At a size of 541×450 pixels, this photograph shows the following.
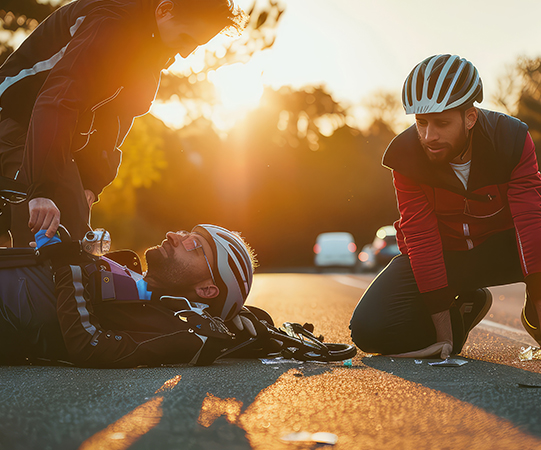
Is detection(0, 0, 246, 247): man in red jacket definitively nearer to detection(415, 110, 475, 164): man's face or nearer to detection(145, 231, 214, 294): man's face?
detection(145, 231, 214, 294): man's face

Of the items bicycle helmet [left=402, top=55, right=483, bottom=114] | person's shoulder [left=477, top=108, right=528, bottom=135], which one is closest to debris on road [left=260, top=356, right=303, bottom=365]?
bicycle helmet [left=402, top=55, right=483, bottom=114]

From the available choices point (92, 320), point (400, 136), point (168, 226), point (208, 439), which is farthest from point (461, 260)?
point (168, 226)

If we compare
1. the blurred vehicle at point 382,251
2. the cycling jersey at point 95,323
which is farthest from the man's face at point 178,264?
the blurred vehicle at point 382,251

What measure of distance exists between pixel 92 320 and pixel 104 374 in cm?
29

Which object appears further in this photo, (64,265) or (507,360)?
(507,360)

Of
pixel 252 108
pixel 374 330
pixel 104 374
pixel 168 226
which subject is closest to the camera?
pixel 104 374

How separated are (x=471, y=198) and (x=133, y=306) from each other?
2.16 meters

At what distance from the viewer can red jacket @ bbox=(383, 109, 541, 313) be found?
3.52 meters

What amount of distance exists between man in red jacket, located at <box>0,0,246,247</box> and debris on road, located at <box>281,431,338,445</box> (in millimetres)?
1702

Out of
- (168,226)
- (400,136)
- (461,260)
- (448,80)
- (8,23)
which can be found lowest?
(168,226)

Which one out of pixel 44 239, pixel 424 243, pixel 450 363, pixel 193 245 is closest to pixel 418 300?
pixel 424 243

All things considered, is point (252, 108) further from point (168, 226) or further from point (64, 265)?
point (64, 265)

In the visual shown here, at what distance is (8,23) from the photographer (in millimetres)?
14344

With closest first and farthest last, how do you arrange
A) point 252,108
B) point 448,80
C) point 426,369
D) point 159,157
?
point 426,369 → point 448,80 → point 159,157 → point 252,108
